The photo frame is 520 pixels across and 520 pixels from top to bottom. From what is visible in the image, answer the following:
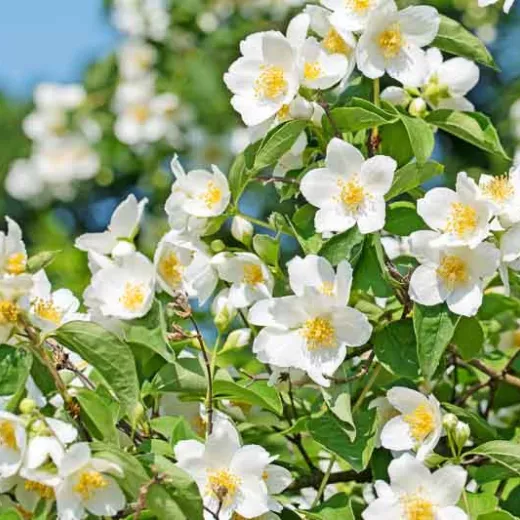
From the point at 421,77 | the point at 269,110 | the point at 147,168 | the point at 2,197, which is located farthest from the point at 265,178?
the point at 2,197

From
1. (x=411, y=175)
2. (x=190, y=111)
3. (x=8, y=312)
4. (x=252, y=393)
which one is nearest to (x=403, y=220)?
(x=411, y=175)

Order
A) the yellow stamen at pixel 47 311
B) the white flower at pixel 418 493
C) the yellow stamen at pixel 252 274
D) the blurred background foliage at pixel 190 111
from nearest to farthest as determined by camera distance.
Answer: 1. the white flower at pixel 418 493
2. the yellow stamen at pixel 47 311
3. the yellow stamen at pixel 252 274
4. the blurred background foliage at pixel 190 111

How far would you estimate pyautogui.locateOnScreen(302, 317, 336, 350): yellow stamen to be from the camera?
5.15 ft

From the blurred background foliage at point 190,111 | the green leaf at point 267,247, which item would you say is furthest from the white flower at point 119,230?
the blurred background foliage at point 190,111

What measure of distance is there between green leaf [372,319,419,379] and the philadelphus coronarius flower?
0.04 metres

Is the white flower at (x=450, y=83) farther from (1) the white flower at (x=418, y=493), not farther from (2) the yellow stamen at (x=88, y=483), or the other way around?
(2) the yellow stamen at (x=88, y=483)

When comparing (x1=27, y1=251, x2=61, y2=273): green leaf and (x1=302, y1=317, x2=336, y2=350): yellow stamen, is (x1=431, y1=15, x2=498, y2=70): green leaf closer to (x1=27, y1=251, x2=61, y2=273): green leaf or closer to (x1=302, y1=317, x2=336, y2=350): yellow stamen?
(x1=302, y1=317, x2=336, y2=350): yellow stamen

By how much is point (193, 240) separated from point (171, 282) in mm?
69

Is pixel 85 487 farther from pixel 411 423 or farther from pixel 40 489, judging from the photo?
pixel 411 423

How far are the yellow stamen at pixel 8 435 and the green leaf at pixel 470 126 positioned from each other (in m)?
0.67

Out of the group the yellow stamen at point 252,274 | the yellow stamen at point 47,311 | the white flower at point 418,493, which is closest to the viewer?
the white flower at point 418,493

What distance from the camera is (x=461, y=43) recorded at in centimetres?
172

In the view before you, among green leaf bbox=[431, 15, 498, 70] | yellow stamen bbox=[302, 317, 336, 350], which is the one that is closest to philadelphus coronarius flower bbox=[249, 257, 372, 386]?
yellow stamen bbox=[302, 317, 336, 350]

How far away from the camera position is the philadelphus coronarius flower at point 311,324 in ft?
5.11
